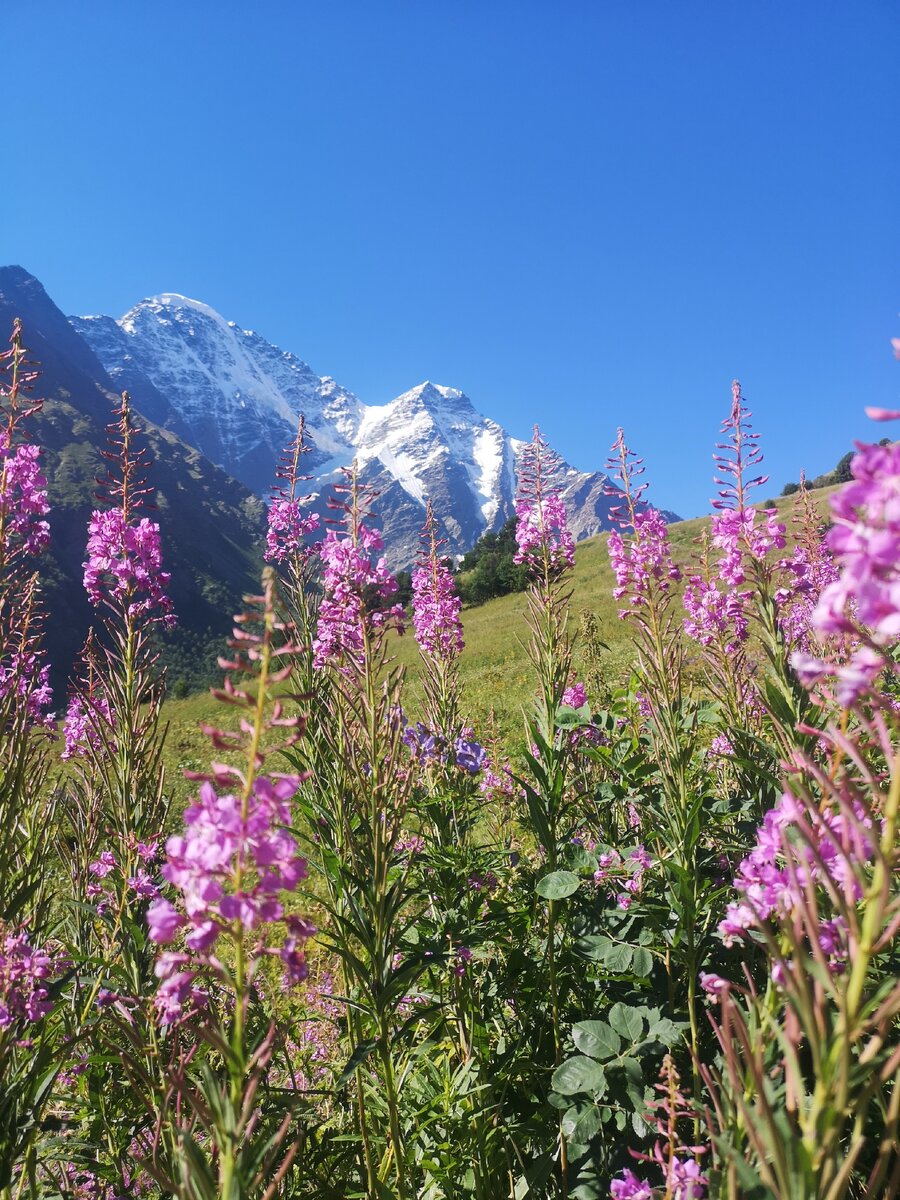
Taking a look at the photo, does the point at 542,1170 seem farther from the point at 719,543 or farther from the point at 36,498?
the point at 36,498

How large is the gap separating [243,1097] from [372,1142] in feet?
6.19

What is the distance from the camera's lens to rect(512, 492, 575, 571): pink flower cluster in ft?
13.6

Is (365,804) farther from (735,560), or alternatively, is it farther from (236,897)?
(735,560)

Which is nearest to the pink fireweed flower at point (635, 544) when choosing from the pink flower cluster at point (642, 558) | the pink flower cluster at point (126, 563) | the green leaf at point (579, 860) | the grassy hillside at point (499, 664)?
the pink flower cluster at point (642, 558)

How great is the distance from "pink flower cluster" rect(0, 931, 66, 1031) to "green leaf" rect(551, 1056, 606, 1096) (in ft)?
5.40

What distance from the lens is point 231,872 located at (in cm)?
119

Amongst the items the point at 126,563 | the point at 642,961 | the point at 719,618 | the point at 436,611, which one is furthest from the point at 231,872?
the point at 719,618

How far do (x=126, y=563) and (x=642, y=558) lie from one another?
2.84 meters

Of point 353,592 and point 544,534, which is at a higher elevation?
point 544,534

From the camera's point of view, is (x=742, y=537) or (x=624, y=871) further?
(x=742, y=537)

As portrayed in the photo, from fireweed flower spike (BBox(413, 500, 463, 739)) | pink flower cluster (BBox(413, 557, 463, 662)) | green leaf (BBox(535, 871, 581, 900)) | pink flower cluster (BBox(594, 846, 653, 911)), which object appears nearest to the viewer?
green leaf (BBox(535, 871, 581, 900))

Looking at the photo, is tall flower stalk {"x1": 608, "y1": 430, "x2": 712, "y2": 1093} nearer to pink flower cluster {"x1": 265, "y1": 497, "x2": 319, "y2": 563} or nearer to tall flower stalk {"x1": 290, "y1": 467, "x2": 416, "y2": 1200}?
tall flower stalk {"x1": 290, "y1": 467, "x2": 416, "y2": 1200}

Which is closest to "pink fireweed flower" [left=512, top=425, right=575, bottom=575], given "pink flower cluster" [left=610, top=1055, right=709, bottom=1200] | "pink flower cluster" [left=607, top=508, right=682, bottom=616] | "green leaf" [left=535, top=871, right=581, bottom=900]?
"pink flower cluster" [left=607, top=508, right=682, bottom=616]

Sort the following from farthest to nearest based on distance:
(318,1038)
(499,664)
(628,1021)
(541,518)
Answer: (499,664) < (318,1038) < (541,518) < (628,1021)
